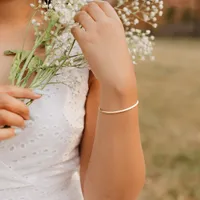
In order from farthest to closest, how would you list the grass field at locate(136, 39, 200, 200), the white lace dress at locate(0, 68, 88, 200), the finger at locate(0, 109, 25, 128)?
the grass field at locate(136, 39, 200, 200) < the white lace dress at locate(0, 68, 88, 200) < the finger at locate(0, 109, 25, 128)

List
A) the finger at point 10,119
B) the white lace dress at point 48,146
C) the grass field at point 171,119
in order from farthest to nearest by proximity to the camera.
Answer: the grass field at point 171,119 → the white lace dress at point 48,146 → the finger at point 10,119

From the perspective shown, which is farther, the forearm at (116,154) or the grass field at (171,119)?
the grass field at (171,119)

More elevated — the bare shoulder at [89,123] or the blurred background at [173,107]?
the bare shoulder at [89,123]

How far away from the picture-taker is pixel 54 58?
101 cm

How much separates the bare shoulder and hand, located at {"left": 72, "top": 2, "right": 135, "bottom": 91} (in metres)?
0.18

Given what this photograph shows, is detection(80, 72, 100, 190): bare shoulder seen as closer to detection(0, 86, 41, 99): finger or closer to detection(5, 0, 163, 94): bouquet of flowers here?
detection(5, 0, 163, 94): bouquet of flowers

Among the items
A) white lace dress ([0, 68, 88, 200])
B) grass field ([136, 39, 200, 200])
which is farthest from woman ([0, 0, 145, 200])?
grass field ([136, 39, 200, 200])

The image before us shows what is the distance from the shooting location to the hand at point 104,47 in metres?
0.91

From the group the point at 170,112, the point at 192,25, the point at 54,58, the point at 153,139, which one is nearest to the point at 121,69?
the point at 54,58

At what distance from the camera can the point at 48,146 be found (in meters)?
1.04

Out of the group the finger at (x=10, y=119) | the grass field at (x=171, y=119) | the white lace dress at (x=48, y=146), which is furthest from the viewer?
the grass field at (x=171, y=119)

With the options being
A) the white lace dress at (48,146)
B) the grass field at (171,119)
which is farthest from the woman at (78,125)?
the grass field at (171,119)

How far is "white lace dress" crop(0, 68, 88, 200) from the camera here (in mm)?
1026

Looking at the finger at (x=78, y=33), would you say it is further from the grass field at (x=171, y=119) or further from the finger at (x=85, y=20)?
the grass field at (x=171, y=119)
